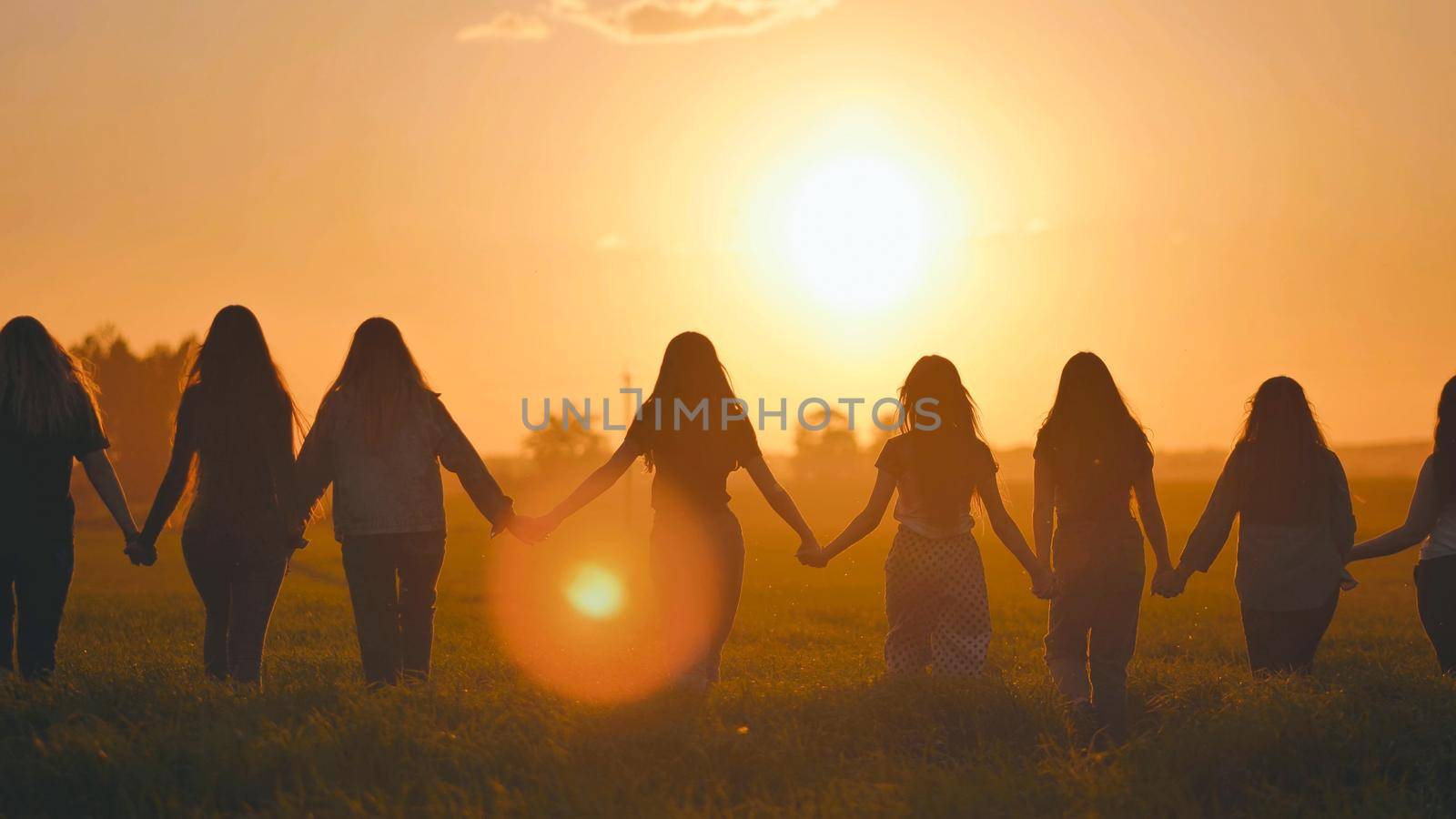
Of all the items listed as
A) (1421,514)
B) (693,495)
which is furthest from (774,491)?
(1421,514)

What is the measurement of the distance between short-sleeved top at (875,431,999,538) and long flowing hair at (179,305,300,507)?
406 cm

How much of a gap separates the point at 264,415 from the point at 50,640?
206 cm

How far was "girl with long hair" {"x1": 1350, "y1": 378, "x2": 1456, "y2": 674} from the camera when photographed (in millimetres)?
9133

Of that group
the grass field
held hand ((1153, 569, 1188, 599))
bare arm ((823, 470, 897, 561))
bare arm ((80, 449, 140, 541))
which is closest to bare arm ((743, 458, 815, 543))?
bare arm ((823, 470, 897, 561))

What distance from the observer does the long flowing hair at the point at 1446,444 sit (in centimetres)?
937

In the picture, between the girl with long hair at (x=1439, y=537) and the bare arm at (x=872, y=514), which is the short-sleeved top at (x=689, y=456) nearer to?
the bare arm at (x=872, y=514)

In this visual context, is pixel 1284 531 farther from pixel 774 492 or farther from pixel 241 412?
pixel 241 412

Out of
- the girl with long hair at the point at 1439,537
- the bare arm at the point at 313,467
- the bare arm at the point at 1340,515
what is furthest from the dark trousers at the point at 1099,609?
the bare arm at the point at 313,467

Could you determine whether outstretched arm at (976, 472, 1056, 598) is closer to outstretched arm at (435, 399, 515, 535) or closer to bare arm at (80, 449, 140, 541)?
outstretched arm at (435, 399, 515, 535)

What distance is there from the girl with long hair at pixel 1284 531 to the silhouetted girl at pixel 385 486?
16.7 feet

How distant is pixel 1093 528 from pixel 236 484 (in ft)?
18.5

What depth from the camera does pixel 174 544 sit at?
48.2m

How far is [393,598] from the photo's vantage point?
818cm

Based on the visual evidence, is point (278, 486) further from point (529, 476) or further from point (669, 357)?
point (529, 476)
